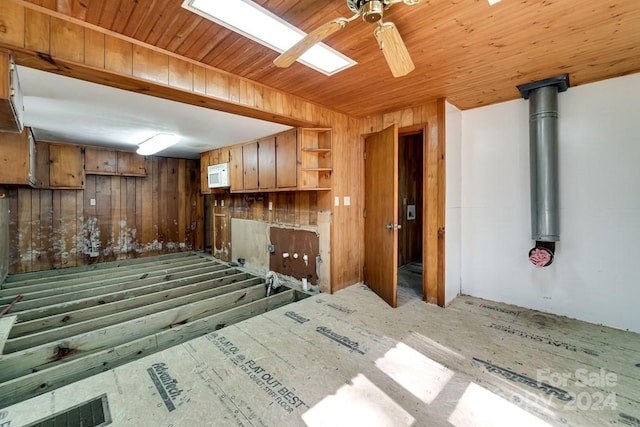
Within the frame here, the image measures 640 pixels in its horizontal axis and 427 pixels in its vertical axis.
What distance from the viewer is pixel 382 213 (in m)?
3.26

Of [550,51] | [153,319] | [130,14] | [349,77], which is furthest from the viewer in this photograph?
[153,319]

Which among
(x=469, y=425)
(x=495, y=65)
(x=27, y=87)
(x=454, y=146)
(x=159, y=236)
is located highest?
(x=495, y=65)

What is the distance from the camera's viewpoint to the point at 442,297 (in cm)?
298

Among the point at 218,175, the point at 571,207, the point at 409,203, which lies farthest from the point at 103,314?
the point at 571,207

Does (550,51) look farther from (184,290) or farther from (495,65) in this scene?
(184,290)

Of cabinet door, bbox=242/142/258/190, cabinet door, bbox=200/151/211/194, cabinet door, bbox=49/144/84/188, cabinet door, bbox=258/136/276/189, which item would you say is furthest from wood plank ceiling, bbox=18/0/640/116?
cabinet door, bbox=49/144/84/188

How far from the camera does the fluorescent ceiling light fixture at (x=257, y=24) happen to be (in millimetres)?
1521

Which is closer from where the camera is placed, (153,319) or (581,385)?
(581,385)

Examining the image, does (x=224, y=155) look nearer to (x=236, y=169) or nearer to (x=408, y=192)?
(x=236, y=169)

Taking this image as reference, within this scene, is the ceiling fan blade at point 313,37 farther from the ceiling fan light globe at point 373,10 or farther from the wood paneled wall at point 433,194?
the wood paneled wall at point 433,194

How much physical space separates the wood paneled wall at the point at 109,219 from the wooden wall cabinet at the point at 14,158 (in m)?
1.67

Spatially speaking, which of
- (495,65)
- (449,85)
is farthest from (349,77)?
(495,65)

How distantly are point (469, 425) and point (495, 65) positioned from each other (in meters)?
2.61

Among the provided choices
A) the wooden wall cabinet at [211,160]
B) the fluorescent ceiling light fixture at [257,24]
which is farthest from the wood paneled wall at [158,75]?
the wooden wall cabinet at [211,160]
